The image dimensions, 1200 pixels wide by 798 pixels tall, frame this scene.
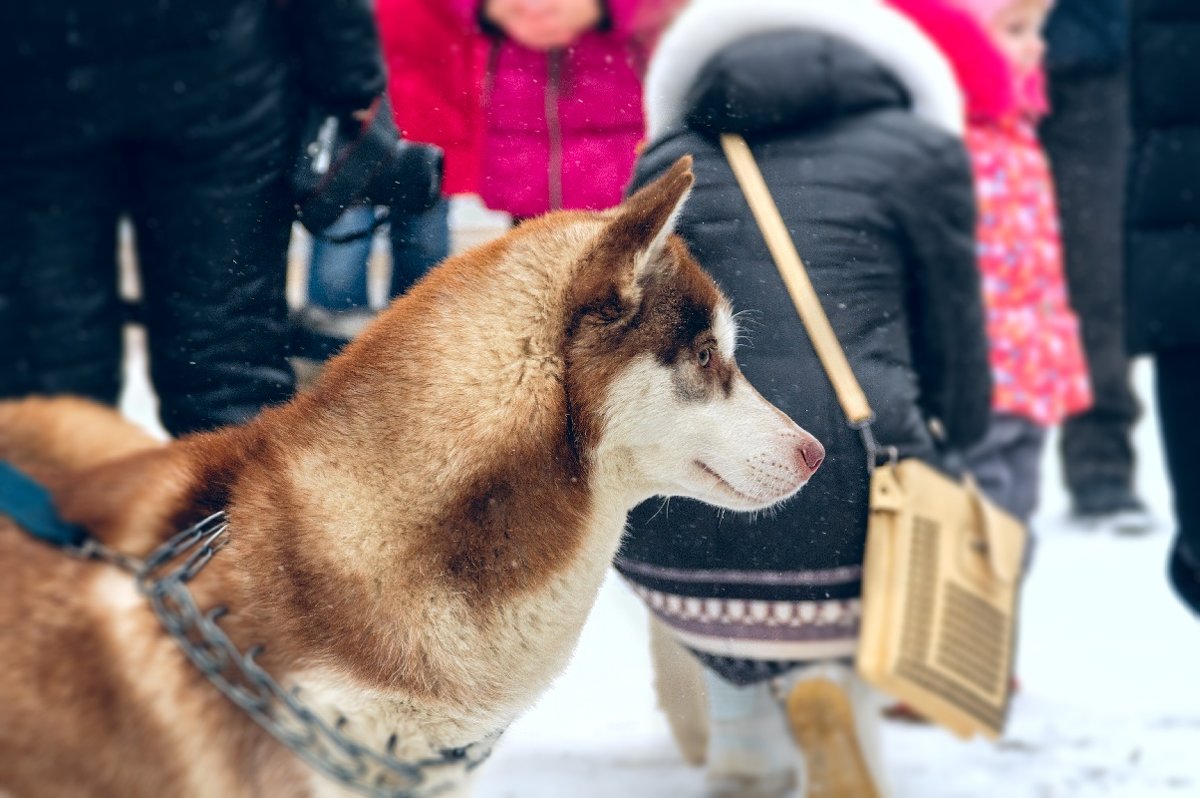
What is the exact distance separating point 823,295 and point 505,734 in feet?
1.93

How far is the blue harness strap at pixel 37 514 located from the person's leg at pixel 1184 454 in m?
2.34

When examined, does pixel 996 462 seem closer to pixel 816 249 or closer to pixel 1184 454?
pixel 1184 454

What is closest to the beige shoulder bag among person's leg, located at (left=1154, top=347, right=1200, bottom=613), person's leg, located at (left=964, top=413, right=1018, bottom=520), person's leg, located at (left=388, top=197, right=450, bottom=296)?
person's leg, located at (left=388, top=197, right=450, bottom=296)

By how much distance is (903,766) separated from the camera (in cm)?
296

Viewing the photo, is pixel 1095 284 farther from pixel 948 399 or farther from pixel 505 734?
pixel 505 734

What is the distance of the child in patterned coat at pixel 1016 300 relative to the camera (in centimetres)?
332

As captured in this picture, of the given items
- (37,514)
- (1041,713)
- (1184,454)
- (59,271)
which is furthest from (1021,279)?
(37,514)

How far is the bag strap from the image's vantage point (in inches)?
53.3

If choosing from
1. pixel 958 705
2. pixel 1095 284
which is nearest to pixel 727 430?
pixel 958 705

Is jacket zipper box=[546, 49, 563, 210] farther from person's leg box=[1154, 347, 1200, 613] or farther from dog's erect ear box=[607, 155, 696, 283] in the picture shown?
person's leg box=[1154, 347, 1200, 613]

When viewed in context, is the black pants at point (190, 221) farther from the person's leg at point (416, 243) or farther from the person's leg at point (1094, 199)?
the person's leg at point (1094, 199)

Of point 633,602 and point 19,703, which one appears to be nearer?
point 19,703

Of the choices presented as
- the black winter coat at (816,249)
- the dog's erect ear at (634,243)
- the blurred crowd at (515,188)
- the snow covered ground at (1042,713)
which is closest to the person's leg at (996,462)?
the snow covered ground at (1042,713)

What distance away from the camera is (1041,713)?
3342 millimetres
